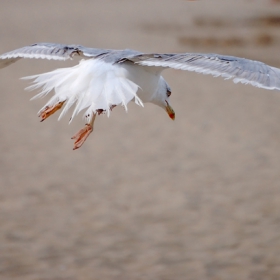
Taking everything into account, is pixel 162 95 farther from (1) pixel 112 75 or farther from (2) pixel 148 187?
(2) pixel 148 187

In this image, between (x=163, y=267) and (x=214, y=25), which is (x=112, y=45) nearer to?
(x=214, y=25)

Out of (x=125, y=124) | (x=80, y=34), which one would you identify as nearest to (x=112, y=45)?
(x=80, y=34)

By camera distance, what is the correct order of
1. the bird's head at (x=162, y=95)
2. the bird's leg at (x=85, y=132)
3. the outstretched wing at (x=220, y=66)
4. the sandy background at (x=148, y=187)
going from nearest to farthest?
1. the outstretched wing at (x=220, y=66)
2. the bird's leg at (x=85, y=132)
3. the bird's head at (x=162, y=95)
4. the sandy background at (x=148, y=187)

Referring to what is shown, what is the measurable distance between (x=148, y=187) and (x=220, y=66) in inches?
113

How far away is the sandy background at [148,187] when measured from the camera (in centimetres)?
362

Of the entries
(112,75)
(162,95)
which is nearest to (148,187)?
(162,95)

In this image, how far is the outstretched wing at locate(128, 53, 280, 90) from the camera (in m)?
1.87

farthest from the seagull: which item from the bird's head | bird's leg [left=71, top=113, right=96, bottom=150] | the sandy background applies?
the sandy background

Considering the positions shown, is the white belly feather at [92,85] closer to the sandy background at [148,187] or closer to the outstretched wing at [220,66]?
the outstretched wing at [220,66]

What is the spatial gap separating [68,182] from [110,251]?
1201 mm

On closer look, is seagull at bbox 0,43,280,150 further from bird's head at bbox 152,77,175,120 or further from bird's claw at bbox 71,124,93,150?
bird's head at bbox 152,77,175,120

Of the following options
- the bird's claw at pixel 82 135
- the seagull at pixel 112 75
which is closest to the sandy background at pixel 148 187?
the bird's claw at pixel 82 135

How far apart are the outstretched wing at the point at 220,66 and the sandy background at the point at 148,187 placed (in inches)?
67.2

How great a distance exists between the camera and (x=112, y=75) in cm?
201
